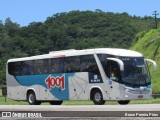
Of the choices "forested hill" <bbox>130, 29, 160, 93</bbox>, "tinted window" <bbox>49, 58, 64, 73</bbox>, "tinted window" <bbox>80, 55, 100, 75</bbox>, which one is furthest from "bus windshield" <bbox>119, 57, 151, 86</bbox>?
"forested hill" <bbox>130, 29, 160, 93</bbox>

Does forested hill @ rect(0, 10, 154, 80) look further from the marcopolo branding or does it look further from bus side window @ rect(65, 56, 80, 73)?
bus side window @ rect(65, 56, 80, 73)

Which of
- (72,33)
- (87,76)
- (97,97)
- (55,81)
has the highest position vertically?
(72,33)

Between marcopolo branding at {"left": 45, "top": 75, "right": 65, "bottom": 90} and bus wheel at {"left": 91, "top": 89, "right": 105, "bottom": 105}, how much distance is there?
2615 mm

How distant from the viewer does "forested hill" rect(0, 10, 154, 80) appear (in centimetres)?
8856

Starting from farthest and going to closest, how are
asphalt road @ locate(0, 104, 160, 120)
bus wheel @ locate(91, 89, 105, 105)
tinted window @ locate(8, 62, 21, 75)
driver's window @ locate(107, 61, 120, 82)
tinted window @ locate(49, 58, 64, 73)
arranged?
tinted window @ locate(8, 62, 21, 75), tinted window @ locate(49, 58, 64, 73), bus wheel @ locate(91, 89, 105, 105), driver's window @ locate(107, 61, 120, 82), asphalt road @ locate(0, 104, 160, 120)

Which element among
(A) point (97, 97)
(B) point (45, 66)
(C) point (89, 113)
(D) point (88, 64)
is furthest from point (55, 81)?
(C) point (89, 113)

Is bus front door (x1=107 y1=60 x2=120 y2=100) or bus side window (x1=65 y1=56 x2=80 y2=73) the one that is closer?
bus front door (x1=107 y1=60 x2=120 y2=100)

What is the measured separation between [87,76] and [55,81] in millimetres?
A: 3074

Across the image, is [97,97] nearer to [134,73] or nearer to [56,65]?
[134,73]

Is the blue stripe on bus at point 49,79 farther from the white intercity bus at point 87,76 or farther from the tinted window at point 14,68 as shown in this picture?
the tinted window at point 14,68

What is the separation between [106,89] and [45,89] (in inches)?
211

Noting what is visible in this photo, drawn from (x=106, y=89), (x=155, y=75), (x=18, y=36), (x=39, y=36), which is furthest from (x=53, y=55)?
(x=18, y=36)

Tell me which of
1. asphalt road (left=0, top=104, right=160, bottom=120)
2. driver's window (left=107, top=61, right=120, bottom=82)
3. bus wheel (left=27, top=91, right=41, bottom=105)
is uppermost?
driver's window (left=107, top=61, right=120, bottom=82)

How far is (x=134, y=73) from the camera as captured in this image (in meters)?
22.9
